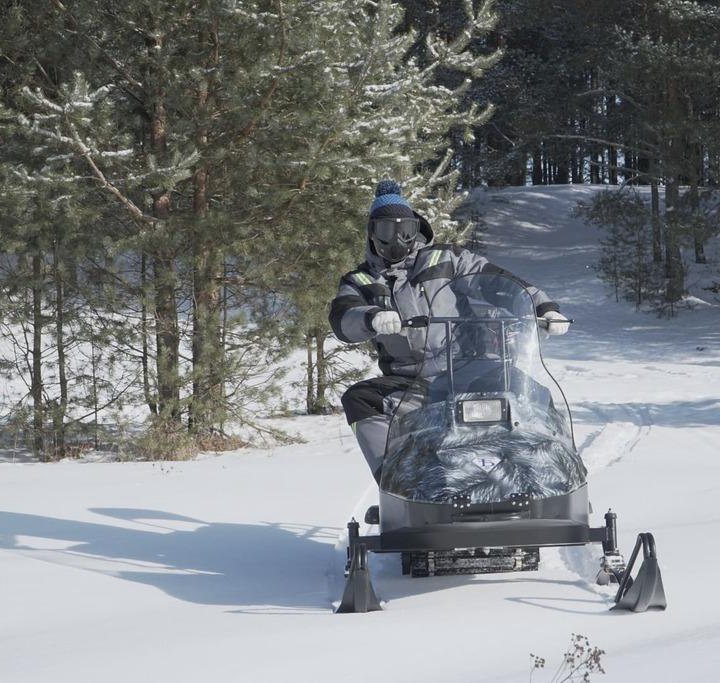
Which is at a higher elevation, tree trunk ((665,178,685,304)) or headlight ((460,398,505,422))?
tree trunk ((665,178,685,304))

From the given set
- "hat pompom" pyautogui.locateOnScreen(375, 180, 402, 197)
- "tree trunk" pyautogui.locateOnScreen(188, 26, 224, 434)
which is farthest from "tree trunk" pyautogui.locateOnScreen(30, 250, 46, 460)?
"hat pompom" pyautogui.locateOnScreen(375, 180, 402, 197)

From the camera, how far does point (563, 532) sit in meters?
4.29

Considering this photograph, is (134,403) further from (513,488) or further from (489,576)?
(513,488)

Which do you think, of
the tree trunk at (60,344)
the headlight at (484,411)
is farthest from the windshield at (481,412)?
the tree trunk at (60,344)

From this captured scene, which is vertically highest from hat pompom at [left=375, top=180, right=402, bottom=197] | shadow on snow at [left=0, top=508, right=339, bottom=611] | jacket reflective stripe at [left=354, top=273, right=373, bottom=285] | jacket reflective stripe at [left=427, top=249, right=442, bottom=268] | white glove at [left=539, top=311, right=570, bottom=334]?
hat pompom at [left=375, top=180, right=402, bottom=197]

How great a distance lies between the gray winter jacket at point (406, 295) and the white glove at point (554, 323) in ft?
0.23

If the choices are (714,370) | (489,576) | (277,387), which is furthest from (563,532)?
(714,370)

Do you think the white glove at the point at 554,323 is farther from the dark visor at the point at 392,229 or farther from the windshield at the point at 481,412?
the dark visor at the point at 392,229

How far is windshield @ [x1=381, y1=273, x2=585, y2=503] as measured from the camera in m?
4.35

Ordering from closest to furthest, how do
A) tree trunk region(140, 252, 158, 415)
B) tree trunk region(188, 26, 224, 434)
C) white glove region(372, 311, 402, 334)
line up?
1. white glove region(372, 311, 402, 334)
2. tree trunk region(188, 26, 224, 434)
3. tree trunk region(140, 252, 158, 415)

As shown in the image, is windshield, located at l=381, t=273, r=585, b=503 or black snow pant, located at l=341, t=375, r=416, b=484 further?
black snow pant, located at l=341, t=375, r=416, b=484

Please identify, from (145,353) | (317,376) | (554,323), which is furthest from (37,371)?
(554,323)

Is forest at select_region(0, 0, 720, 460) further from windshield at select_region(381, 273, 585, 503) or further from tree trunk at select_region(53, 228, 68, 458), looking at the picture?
windshield at select_region(381, 273, 585, 503)

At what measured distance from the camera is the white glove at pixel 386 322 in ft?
15.2
